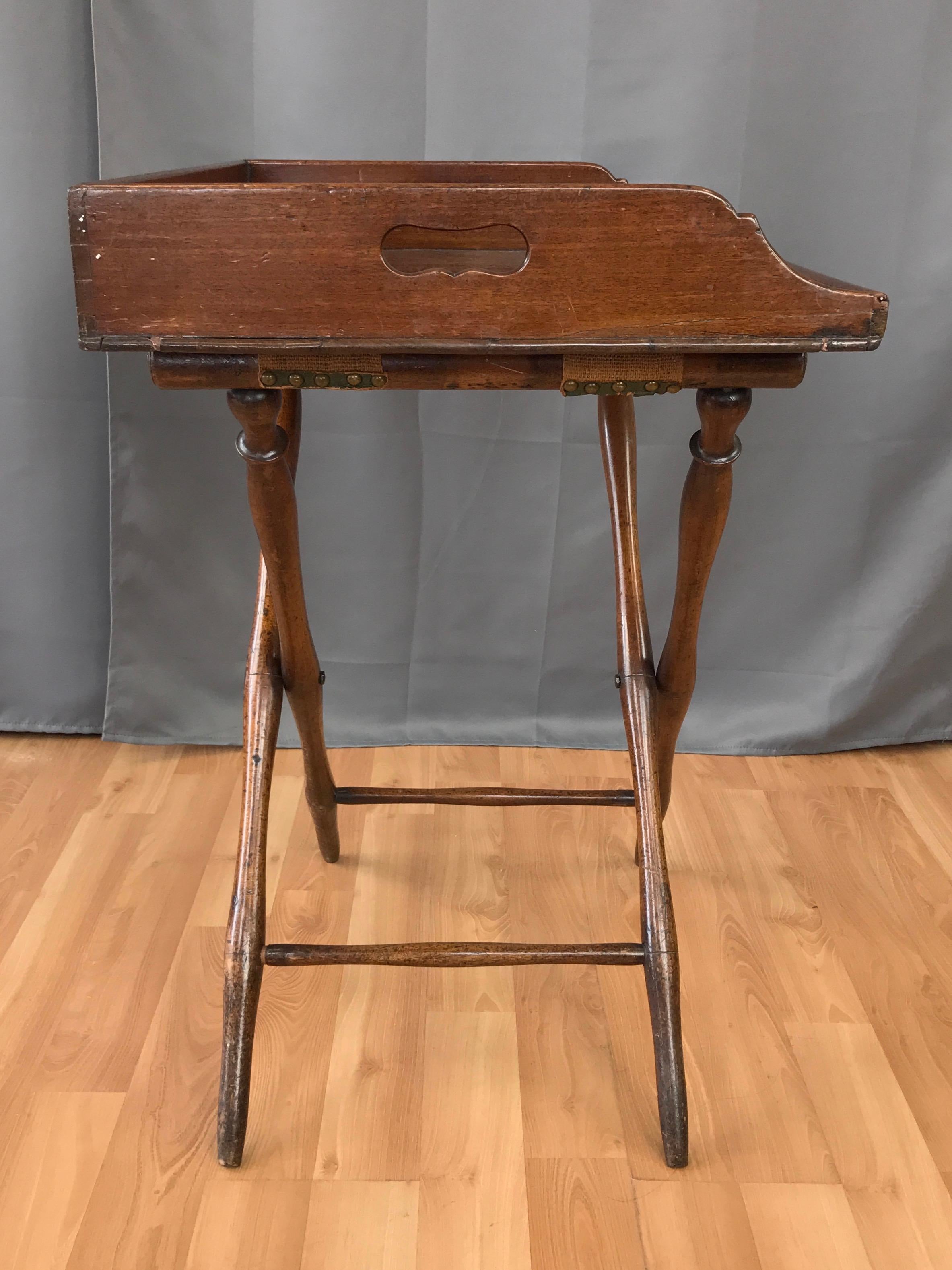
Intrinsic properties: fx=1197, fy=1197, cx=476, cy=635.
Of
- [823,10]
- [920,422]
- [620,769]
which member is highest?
[823,10]

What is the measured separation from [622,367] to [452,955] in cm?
62

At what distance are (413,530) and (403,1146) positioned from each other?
104 centimetres

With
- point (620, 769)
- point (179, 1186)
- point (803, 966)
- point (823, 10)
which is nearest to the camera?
point (179, 1186)

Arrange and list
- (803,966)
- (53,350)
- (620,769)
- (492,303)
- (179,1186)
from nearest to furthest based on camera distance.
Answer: (492,303) → (179,1186) → (803,966) → (53,350) → (620,769)

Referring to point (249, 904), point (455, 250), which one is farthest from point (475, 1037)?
point (455, 250)

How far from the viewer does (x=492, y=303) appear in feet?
3.21

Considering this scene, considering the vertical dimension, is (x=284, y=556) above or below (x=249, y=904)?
above

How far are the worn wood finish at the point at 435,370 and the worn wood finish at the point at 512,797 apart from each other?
2.24ft

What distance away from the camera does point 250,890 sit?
1.26 meters

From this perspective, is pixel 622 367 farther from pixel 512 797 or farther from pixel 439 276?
pixel 512 797

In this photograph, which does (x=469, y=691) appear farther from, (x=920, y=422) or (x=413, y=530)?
(x=920, y=422)

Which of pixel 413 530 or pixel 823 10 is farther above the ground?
pixel 823 10

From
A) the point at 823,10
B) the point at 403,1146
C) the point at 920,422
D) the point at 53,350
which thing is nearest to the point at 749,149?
the point at 823,10

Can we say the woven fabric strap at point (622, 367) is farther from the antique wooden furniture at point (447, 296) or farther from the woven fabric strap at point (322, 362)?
the woven fabric strap at point (322, 362)
